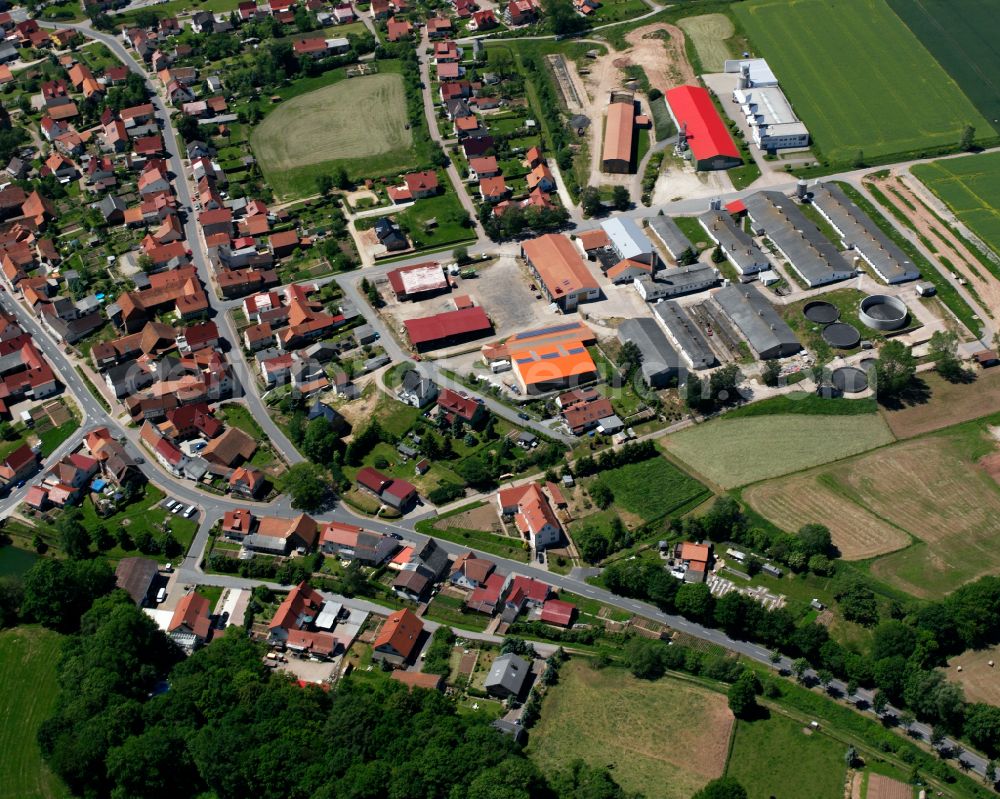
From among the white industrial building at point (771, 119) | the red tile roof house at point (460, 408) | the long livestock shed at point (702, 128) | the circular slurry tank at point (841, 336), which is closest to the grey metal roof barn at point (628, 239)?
the long livestock shed at point (702, 128)

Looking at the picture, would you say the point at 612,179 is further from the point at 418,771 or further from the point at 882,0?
the point at 418,771

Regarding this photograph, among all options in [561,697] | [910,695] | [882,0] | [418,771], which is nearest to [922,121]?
[882,0]

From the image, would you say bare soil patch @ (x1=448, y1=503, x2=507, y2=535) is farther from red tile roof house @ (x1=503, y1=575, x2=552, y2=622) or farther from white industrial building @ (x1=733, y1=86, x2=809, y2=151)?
white industrial building @ (x1=733, y1=86, x2=809, y2=151)

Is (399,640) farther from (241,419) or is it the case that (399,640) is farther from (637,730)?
(241,419)

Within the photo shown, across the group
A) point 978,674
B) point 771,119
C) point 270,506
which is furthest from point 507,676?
point 771,119

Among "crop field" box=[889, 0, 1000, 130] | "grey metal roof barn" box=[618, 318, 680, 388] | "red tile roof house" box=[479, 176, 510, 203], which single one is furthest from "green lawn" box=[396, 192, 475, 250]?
"crop field" box=[889, 0, 1000, 130]

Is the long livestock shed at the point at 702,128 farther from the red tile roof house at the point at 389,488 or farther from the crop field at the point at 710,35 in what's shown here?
the red tile roof house at the point at 389,488
